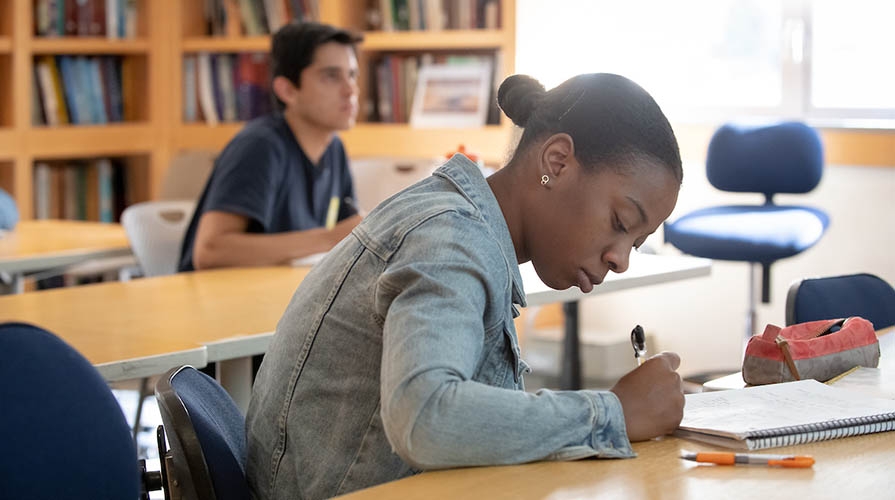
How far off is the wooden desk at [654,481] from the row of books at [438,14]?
4.08 metres

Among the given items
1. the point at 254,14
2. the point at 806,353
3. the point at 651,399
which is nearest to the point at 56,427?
the point at 651,399

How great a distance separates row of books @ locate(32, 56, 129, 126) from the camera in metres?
5.33

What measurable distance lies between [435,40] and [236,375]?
3.04 metres

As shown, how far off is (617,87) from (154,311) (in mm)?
1343

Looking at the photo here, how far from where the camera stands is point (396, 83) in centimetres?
539

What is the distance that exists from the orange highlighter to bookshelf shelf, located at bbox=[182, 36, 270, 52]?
14.9 ft

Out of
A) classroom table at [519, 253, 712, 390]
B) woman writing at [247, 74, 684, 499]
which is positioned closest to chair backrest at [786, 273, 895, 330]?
classroom table at [519, 253, 712, 390]

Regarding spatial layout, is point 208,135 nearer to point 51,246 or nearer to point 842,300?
point 51,246

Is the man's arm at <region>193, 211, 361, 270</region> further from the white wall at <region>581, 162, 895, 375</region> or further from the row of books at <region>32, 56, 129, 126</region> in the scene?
the row of books at <region>32, 56, 129, 126</region>

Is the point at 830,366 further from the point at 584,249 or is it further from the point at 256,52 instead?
the point at 256,52

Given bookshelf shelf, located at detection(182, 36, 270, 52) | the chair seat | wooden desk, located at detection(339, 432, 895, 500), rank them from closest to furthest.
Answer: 1. wooden desk, located at detection(339, 432, 895, 500)
2. the chair seat
3. bookshelf shelf, located at detection(182, 36, 270, 52)

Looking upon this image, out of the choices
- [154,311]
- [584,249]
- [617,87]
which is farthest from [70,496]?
[154,311]

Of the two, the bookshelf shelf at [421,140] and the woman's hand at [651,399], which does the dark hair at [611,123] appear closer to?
the woman's hand at [651,399]

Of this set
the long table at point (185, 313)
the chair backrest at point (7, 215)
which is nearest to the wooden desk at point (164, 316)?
the long table at point (185, 313)
